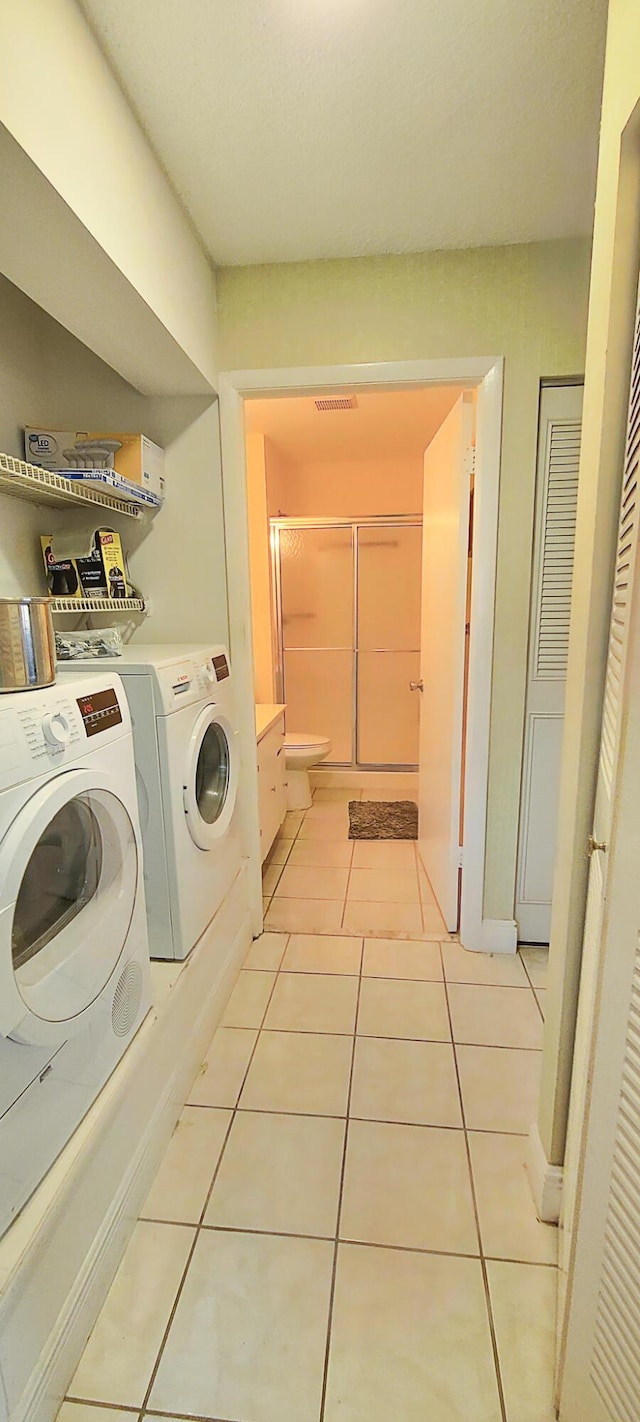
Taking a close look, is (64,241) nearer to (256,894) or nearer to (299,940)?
(256,894)

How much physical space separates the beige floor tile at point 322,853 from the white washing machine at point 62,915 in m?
1.55

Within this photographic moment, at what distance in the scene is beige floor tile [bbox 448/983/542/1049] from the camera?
1704 millimetres

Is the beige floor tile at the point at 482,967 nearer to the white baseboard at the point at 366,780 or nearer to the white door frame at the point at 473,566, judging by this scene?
the white door frame at the point at 473,566

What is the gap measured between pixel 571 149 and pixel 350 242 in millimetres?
620

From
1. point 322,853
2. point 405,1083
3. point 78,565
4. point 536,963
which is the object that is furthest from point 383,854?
point 78,565

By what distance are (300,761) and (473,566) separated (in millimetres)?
1759

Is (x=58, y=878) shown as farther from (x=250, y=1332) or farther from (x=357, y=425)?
(x=357, y=425)

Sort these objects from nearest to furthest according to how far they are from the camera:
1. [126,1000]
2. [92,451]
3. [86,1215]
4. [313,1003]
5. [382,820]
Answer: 1. [86,1215]
2. [126,1000]
3. [92,451]
4. [313,1003]
5. [382,820]

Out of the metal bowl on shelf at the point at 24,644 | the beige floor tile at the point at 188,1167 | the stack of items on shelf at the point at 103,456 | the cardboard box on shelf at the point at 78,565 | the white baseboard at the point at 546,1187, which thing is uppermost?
the stack of items on shelf at the point at 103,456

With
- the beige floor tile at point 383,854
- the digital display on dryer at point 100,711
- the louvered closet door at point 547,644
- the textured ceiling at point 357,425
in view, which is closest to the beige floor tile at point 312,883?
the beige floor tile at point 383,854

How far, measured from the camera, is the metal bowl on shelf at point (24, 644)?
96 cm

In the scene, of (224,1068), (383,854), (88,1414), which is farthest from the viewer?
(383,854)

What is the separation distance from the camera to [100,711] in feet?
3.71

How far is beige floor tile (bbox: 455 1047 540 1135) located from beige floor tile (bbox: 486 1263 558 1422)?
0.32 m
